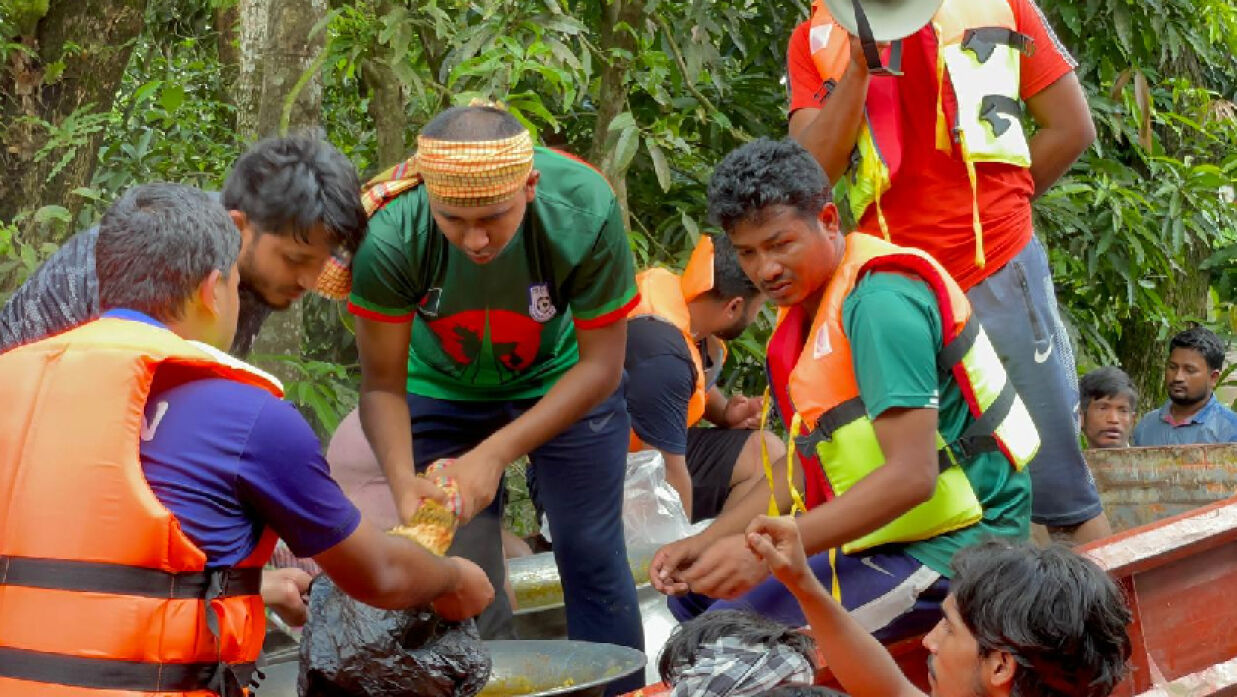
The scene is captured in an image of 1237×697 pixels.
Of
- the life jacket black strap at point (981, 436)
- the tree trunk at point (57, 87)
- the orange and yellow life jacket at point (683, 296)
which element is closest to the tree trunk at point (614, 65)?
the orange and yellow life jacket at point (683, 296)

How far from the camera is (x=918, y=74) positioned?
13.8ft

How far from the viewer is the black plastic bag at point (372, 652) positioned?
3023mm

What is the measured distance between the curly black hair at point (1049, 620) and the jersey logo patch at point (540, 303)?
1.66m

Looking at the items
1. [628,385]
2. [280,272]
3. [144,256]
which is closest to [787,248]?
[280,272]

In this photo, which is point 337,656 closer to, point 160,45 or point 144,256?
point 144,256

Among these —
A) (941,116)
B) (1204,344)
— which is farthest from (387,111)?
(1204,344)

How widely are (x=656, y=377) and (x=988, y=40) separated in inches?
72.6

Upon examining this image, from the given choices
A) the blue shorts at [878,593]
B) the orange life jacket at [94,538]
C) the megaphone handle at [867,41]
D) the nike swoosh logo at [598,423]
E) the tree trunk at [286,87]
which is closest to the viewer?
the orange life jacket at [94,538]

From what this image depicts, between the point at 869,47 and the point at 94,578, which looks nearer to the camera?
the point at 94,578

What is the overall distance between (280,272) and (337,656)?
813 mm

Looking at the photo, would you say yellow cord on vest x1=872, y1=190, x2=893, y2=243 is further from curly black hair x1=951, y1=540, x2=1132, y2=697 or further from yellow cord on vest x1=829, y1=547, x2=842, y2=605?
curly black hair x1=951, y1=540, x2=1132, y2=697

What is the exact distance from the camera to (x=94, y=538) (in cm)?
255

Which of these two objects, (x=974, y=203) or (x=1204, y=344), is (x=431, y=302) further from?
(x=1204, y=344)

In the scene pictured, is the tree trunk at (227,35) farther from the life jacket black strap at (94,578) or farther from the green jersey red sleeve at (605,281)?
the life jacket black strap at (94,578)
